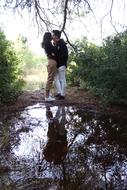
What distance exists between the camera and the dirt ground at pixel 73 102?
946 centimetres

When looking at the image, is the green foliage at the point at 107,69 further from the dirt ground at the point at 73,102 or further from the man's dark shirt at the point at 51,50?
the man's dark shirt at the point at 51,50

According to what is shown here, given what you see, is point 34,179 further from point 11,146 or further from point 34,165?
point 11,146

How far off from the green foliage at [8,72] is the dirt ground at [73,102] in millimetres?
280

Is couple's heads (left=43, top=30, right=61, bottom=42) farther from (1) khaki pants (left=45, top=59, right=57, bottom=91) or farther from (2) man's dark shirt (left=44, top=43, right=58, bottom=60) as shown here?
(1) khaki pants (left=45, top=59, right=57, bottom=91)

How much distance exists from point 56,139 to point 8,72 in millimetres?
3531

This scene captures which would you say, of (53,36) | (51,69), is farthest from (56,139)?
(53,36)

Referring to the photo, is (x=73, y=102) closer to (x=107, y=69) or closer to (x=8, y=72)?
(x=107, y=69)

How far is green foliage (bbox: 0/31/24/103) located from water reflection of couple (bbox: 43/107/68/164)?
1.24 meters

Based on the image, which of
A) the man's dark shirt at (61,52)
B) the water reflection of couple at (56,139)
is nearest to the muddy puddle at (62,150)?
the water reflection of couple at (56,139)

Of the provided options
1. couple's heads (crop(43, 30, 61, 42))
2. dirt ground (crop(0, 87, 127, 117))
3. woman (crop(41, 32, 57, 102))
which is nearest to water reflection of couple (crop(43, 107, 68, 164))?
dirt ground (crop(0, 87, 127, 117))

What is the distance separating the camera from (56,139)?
7324mm

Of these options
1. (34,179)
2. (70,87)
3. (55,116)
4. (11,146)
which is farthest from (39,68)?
(34,179)

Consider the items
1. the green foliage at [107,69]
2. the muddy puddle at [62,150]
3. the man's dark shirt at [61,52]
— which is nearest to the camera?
the muddy puddle at [62,150]

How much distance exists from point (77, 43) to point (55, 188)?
708cm
